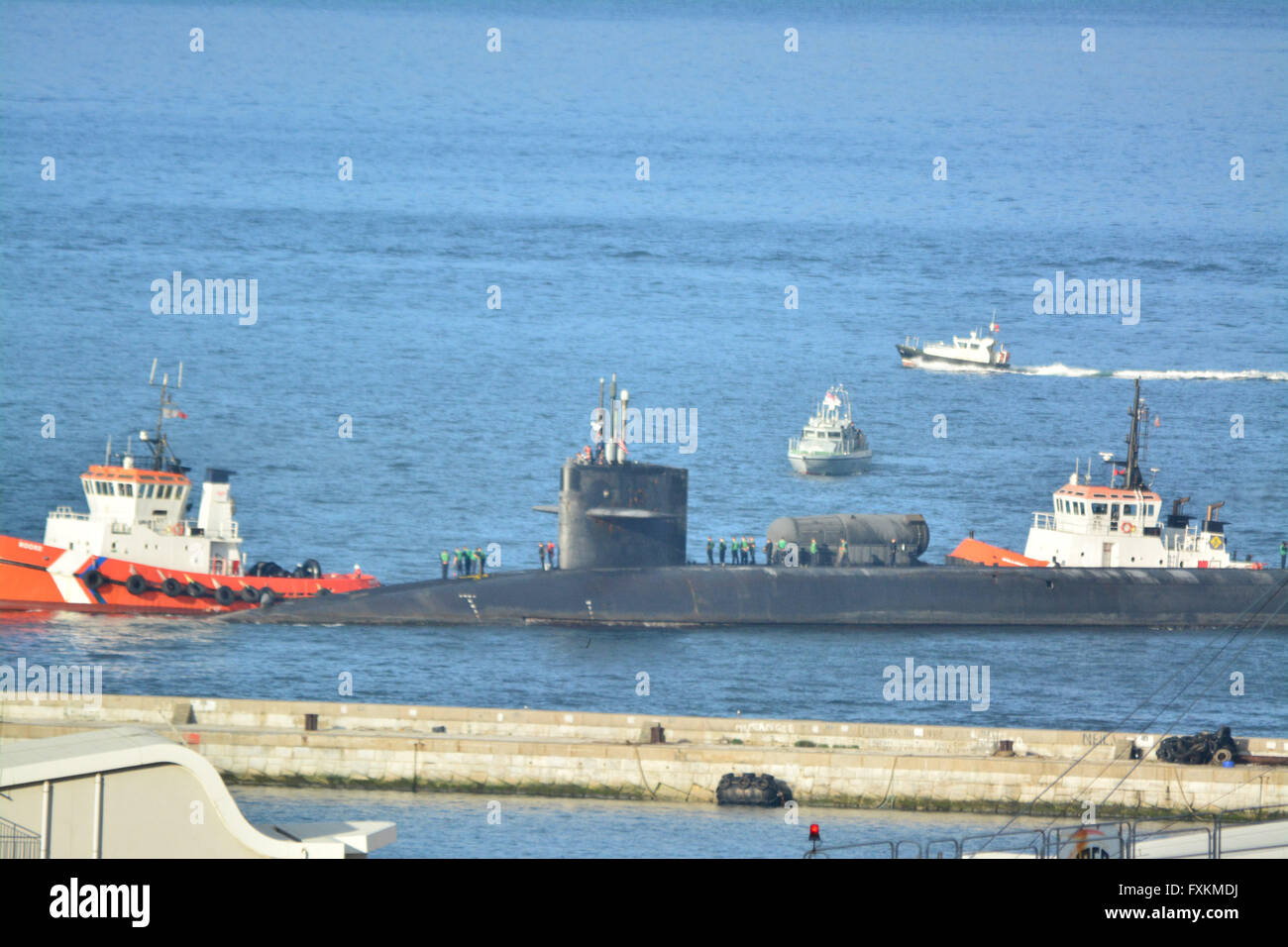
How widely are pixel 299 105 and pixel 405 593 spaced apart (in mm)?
123220

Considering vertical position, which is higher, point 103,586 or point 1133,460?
point 1133,460

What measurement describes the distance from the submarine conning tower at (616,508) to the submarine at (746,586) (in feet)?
0.12

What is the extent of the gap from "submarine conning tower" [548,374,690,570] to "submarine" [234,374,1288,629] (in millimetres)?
37

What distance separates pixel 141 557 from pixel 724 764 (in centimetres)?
2521

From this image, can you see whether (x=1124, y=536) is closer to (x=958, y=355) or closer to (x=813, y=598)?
(x=813, y=598)

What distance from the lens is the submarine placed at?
52812 millimetres

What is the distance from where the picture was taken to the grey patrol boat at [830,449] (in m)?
84.4

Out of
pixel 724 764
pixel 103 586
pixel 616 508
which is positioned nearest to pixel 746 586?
pixel 616 508

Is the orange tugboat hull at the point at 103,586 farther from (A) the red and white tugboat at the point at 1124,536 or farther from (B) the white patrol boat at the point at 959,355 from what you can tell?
(B) the white patrol boat at the point at 959,355

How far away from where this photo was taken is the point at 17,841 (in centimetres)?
1819

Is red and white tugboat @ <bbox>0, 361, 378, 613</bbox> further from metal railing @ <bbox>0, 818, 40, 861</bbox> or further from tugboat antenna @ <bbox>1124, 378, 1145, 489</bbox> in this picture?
metal railing @ <bbox>0, 818, 40, 861</bbox>

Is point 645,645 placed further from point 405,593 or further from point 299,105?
point 299,105
